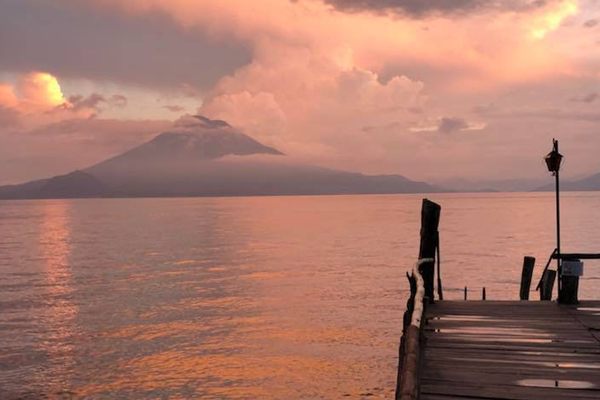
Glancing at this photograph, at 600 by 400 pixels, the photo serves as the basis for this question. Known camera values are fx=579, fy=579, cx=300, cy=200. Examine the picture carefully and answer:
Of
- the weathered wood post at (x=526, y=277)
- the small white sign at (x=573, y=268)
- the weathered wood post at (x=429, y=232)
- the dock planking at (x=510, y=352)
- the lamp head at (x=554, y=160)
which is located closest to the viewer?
the dock planking at (x=510, y=352)

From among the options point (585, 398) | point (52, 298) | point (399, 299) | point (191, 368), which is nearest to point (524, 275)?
point (399, 299)

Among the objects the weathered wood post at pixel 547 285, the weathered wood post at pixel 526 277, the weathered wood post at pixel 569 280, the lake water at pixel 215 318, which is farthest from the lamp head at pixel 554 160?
the weathered wood post at pixel 526 277

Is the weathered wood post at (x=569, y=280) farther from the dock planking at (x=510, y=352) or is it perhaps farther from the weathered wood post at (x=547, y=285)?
the weathered wood post at (x=547, y=285)

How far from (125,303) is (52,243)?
4787cm

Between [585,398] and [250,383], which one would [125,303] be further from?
[585,398]

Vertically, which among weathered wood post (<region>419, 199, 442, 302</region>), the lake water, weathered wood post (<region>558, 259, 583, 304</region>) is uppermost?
weathered wood post (<region>419, 199, 442, 302</region>)

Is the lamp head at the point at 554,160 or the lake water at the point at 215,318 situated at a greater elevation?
the lamp head at the point at 554,160

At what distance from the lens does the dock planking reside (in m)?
7.14

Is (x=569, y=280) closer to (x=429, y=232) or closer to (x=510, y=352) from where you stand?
(x=429, y=232)

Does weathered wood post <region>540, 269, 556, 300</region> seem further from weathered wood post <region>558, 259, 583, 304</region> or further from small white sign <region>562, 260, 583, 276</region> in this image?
small white sign <region>562, 260, 583, 276</region>

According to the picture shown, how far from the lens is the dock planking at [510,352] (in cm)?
714

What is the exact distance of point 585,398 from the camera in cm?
688

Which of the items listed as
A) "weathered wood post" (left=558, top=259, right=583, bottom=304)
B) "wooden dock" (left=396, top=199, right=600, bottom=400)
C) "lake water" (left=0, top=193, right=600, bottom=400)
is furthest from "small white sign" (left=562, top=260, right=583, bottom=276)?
"lake water" (left=0, top=193, right=600, bottom=400)

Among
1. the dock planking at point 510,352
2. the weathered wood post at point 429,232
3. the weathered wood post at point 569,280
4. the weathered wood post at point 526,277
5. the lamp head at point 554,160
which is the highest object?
the lamp head at point 554,160
